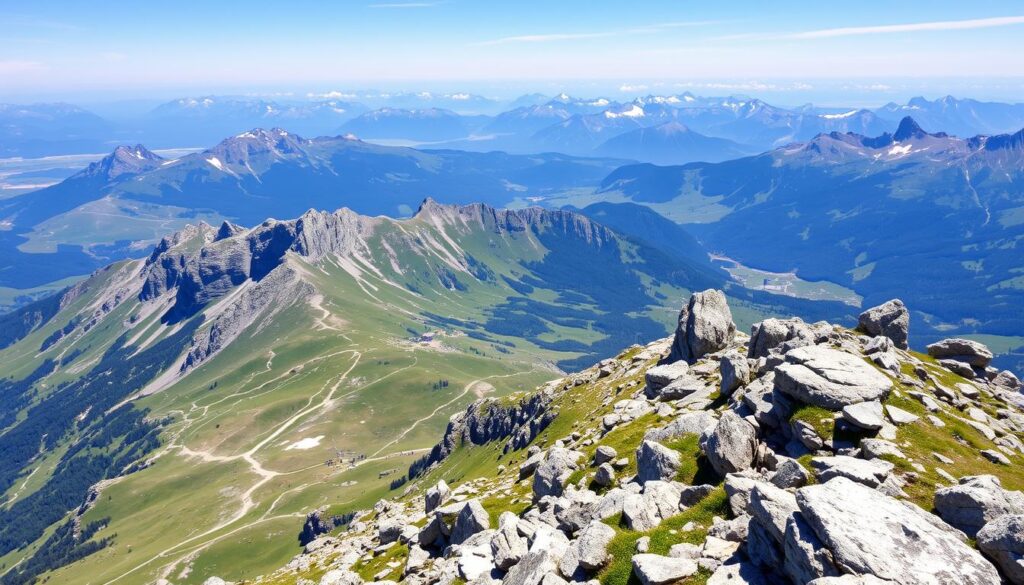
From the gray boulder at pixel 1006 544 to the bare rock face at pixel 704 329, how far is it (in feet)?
191

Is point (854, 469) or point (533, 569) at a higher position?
point (854, 469)

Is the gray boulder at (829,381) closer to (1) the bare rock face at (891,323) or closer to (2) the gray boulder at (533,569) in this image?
(2) the gray boulder at (533,569)

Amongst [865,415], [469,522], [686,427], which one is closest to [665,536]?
[686,427]

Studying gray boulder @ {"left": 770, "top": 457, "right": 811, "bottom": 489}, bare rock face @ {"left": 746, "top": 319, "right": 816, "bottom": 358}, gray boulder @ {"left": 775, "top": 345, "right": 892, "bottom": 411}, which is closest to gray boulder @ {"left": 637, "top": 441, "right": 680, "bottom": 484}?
gray boulder @ {"left": 770, "top": 457, "right": 811, "bottom": 489}

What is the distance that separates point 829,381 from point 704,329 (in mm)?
42813

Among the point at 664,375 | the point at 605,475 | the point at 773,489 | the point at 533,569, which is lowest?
the point at 664,375

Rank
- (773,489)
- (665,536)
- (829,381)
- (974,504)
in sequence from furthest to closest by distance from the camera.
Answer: (829,381), (665,536), (773,489), (974,504)

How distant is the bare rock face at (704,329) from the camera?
8319 centimetres

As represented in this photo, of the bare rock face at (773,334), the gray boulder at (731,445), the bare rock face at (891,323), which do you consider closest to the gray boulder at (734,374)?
the bare rock face at (773,334)

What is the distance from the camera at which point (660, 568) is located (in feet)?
89.7

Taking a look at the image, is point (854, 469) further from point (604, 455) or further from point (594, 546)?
point (604, 455)

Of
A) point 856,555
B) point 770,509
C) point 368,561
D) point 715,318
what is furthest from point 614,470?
point 715,318

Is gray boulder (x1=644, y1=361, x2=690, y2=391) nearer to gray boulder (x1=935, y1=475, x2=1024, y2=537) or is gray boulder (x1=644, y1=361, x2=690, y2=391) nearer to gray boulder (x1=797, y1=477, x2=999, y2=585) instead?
gray boulder (x1=935, y1=475, x2=1024, y2=537)

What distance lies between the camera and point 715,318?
84250mm
